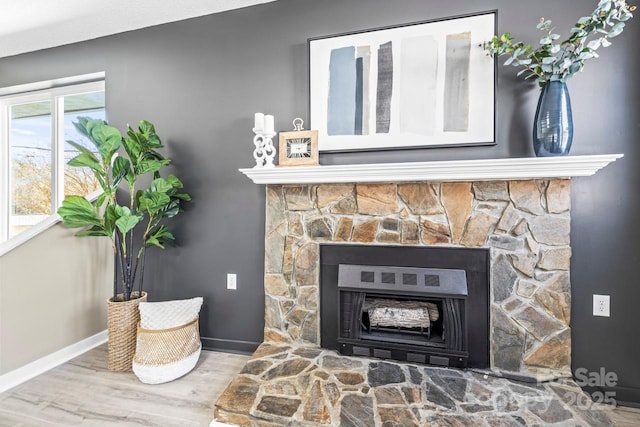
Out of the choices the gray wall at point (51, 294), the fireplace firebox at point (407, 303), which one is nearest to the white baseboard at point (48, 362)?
the gray wall at point (51, 294)

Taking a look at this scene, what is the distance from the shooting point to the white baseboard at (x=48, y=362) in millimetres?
1892

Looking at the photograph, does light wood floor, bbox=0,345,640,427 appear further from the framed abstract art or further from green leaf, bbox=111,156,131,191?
the framed abstract art

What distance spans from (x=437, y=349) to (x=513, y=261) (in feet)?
2.35

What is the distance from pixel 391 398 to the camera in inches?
60.2

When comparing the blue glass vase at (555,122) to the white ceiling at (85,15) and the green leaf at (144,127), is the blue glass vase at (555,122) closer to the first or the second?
the white ceiling at (85,15)

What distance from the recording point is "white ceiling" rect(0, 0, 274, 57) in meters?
2.19

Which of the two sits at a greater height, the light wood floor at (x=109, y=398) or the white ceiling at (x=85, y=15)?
the white ceiling at (x=85, y=15)

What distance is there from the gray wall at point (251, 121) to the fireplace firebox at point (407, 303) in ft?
1.79

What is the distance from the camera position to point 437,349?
1.84 metres

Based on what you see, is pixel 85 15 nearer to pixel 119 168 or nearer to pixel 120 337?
pixel 119 168

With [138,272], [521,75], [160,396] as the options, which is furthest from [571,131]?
[138,272]

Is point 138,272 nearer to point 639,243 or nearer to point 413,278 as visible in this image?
point 413,278

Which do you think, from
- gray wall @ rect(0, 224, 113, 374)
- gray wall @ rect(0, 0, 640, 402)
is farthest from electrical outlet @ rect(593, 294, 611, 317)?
gray wall @ rect(0, 224, 113, 374)

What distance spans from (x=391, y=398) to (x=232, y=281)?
1.38 m
